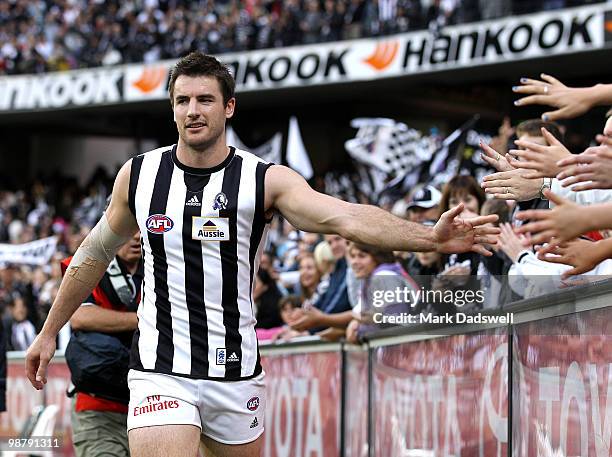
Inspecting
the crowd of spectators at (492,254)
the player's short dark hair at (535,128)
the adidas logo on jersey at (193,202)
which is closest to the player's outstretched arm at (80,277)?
the adidas logo on jersey at (193,202)

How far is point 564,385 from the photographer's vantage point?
15.8 feet

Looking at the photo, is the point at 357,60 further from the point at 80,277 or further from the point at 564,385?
the point at 564,385

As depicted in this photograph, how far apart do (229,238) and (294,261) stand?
784cm

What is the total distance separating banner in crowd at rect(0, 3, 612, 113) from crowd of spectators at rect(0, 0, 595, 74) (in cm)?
21

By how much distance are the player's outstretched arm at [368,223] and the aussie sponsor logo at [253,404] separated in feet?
2.42

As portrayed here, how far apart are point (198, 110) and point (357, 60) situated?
62.3ft

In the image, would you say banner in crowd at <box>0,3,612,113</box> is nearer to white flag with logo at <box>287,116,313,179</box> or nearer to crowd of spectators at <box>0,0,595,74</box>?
crowd of spectators at <box>0,0,595,74</box>

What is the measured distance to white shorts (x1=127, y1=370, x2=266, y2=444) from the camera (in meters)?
4.62

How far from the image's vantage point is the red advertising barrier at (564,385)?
444 cm

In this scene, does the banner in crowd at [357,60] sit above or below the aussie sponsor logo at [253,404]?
above

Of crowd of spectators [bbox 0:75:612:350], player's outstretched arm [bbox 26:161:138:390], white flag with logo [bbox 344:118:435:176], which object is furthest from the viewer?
white flag with logo [bbox 344:118:435:176]

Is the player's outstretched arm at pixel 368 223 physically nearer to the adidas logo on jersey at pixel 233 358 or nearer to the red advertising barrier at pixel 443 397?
the adidas logo on jersey at pixel 233 358

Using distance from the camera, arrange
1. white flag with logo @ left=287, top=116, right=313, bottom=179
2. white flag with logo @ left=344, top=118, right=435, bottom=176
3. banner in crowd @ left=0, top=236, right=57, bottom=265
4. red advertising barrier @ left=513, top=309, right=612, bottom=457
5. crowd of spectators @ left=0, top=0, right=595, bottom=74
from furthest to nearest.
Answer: crowd of spectators @ left=0, top=0, right=595, bottom=74 → banner in crowd @ left=0, top=236, right=57, bottom=265 → white flag with logo @ left=287, top=116, right=313, bottom=179 → white flag with logo @ left=344, top=118, right=435, bottom=176 → red advertising barrier @ left=513, top=309, right=612, bottom=457

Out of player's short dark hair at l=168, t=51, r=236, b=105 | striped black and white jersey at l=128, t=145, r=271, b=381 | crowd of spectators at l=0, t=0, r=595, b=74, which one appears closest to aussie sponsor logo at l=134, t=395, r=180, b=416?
striped black and white jersey at l=128, t=145, r=271, b=381
